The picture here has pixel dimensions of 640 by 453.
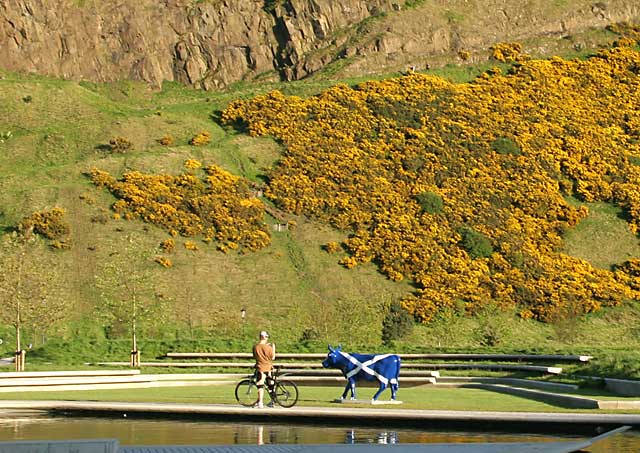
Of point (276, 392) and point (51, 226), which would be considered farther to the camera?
point (51, 226)

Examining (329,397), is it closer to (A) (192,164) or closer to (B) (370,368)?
(B) (370,368)

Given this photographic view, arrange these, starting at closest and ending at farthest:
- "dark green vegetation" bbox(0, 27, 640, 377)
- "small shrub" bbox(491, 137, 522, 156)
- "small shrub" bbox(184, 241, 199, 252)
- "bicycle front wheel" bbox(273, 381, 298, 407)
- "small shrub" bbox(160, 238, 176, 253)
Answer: "bicycle front wheel" bbox(273, 381, 298, 407) < "dark green vegetation" bbox(0, 27, 640, 377) < "small shrub" bbox(160, 238, 176, 253) < "small shrub" bbox(184, 241, 199, 252) < "small shrub" bbox(491, 137, 522, 156)

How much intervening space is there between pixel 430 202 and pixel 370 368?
162ft

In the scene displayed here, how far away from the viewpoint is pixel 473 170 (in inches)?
3182

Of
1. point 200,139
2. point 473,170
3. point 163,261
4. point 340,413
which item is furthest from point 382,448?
point 200,139

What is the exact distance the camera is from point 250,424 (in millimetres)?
22219

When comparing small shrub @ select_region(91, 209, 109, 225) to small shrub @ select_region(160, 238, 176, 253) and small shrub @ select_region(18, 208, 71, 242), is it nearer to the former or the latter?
small shrub @ select_region(18, 208, 71, 242)

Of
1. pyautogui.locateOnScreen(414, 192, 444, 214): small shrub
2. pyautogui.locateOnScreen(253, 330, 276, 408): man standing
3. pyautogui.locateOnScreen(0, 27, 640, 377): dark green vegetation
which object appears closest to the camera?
pyautogui.locateOnScreen(253, 330, 276, 408): man standing

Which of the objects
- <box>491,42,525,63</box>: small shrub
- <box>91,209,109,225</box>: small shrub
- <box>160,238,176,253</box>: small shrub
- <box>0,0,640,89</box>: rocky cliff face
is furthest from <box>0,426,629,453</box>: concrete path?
<box>0,0,640,89</box>: rocky cliff face

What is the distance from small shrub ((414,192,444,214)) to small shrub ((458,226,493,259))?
133 inches

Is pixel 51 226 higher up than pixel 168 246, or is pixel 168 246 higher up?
pixel 51 226

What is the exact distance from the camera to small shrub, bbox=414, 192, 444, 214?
74812 millimetres

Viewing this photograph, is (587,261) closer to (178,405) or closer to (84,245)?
(84,245)

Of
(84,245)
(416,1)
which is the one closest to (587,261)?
(84,245)
